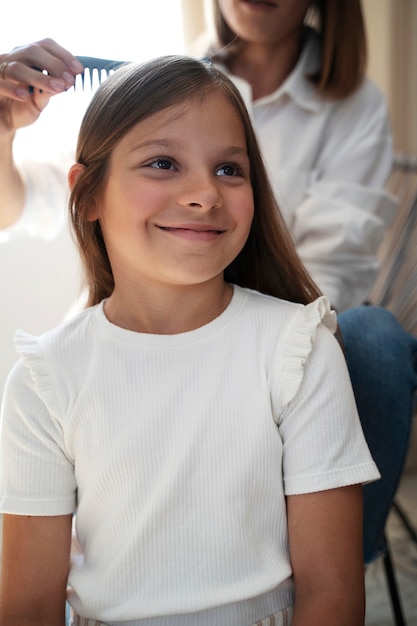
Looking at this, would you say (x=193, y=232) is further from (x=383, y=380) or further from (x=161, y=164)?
(x=383, y=380)

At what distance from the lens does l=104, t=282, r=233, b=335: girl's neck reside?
914 mm

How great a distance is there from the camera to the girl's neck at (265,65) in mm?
1534

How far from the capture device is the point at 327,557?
2.68 ft

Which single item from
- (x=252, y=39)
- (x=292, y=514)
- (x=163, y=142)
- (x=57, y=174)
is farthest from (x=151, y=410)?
(x=252, y=39)

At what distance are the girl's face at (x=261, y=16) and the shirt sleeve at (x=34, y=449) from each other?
0.82 meters

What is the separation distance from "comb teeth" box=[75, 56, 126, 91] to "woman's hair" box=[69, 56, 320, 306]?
90mm

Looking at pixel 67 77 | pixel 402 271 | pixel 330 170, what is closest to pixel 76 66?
pixel 67 77

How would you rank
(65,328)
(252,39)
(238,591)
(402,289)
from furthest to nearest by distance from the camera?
(402,289) < (252,39) < (65,328) < (238,591)

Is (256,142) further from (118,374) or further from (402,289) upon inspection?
(402,289)

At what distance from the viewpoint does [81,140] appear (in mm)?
919

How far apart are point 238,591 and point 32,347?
0.34m

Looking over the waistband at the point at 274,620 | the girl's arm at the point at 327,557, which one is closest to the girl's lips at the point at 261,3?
the girl's arm at the point at 327,557

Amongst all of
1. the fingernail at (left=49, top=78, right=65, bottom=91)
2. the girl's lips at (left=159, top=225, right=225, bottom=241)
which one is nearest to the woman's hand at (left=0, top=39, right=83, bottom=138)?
the fingernail at (left=49, top=78, right=65, bottom=91)

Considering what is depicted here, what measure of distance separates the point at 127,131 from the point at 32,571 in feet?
1.59
